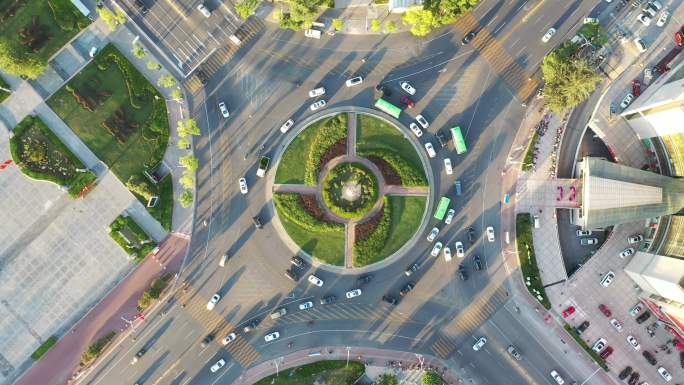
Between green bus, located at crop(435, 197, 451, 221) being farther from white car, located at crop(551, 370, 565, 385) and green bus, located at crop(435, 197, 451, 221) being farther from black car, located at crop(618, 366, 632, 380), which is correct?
black car, located at crop(618, 366, 632, 380)

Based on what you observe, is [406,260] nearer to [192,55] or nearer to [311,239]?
[311,239]

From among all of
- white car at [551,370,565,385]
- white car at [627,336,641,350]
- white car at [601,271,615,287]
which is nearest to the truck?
white car at [551,370,565,385]

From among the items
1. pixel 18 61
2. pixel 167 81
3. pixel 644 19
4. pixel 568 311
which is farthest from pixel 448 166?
pixel 18 61

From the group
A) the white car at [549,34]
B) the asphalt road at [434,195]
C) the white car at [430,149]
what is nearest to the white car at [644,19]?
the asphalt road at [434,195]

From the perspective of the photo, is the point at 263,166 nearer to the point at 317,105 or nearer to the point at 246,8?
the point at 317,105

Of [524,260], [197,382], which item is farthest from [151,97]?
[524,260]

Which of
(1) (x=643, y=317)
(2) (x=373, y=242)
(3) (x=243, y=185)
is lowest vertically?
(1) (x=643, y=317)
